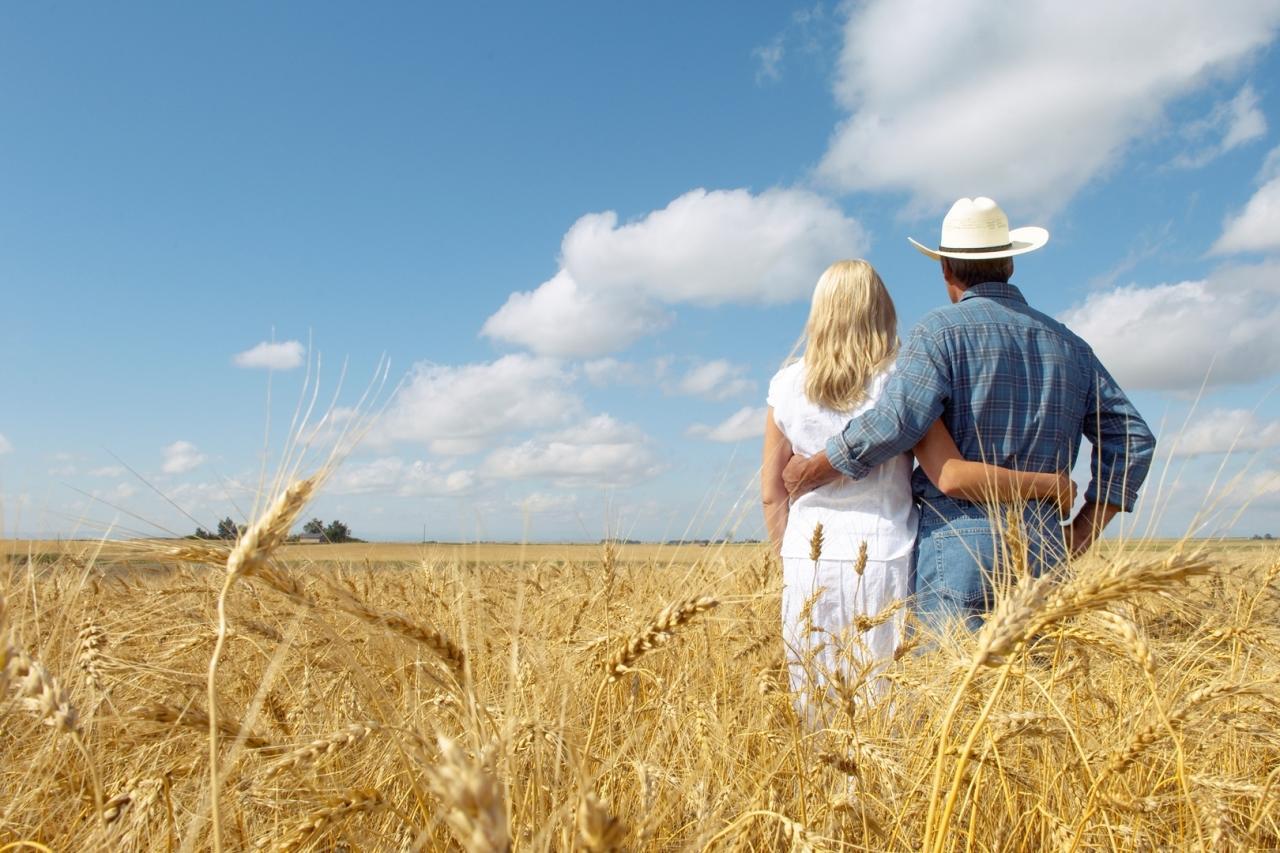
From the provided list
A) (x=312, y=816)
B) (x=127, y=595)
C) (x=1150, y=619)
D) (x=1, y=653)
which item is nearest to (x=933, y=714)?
(x=312, y=816)

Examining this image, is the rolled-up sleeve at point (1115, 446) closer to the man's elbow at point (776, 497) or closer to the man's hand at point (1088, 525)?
the man's hand at point (1088, 525)

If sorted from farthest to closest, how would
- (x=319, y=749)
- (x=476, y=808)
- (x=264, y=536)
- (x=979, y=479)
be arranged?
(x=979, y=479) → (x=319, y=749) → (x=264, y=536) → (x=476, y=808)

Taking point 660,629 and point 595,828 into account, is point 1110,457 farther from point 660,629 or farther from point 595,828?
point 595,828

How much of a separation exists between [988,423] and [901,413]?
0.27 m

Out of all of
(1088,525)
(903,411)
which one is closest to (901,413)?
(903,411)

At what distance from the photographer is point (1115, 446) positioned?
2814 millimetres

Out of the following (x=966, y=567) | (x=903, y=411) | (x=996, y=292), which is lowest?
(x=966, y=567)

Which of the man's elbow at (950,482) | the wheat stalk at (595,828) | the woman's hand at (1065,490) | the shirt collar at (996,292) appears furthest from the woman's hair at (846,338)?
the wheat stalk at (595,828)

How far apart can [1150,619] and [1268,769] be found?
170 cm

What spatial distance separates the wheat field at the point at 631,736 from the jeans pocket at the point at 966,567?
20cm

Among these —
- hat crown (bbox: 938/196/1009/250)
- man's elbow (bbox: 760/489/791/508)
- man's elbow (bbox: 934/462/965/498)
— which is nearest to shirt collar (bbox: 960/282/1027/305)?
hat crown (bbox: 938/196/1009/250)

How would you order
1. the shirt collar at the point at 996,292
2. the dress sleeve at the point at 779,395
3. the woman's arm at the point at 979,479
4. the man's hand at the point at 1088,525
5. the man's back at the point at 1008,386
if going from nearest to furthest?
the woman's arm at the point at 979,479 < the man's back at the point at 1008,386 < the man's hand at the point at 1088,525 < the shirt collar at the point at 996,292 < the dress sleeve at the point at 779,395

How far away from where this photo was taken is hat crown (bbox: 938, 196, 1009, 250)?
297 cm

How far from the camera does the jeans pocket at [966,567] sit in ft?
8.36
